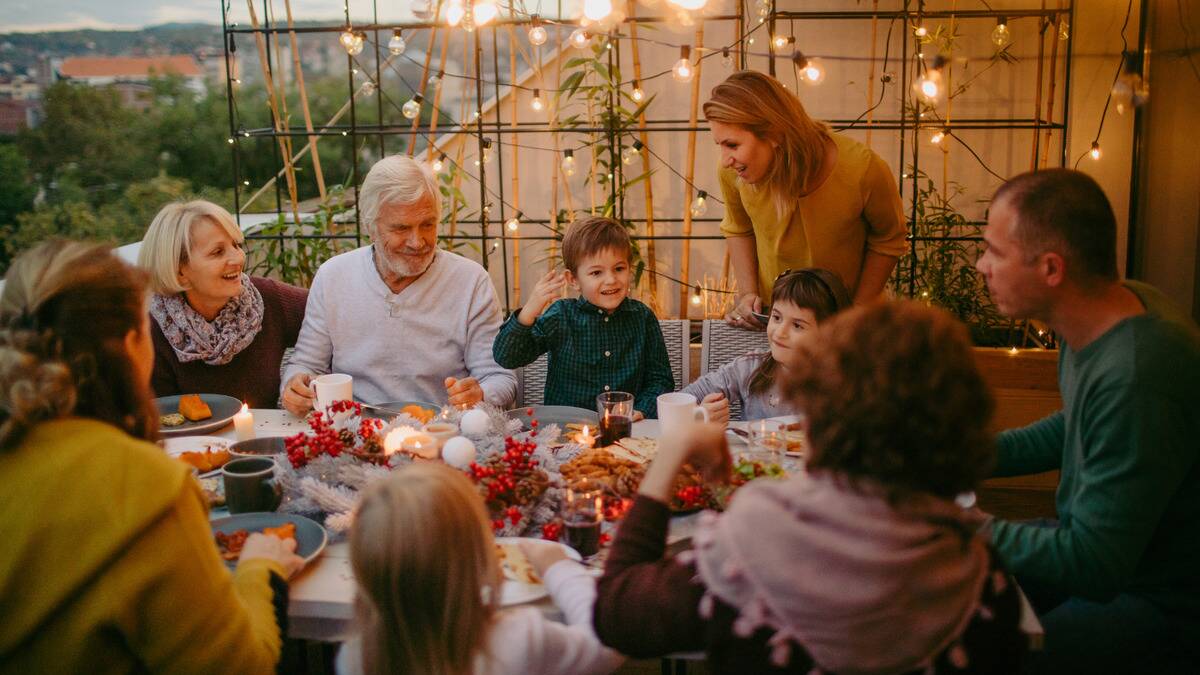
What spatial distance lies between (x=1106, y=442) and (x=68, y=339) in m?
1.49

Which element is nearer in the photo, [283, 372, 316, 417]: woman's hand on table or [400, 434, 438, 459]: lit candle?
[400, 434, 438, 459]: lit candle

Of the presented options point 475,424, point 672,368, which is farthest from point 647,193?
point 475,424

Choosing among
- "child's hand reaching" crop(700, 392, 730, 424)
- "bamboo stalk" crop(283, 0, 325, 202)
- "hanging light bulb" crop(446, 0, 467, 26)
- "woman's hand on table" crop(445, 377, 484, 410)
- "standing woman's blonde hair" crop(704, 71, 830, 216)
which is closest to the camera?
"child's hand reaching" crop(700, 392, 730, 424)

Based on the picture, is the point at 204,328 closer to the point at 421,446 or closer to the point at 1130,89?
the point at 421,446

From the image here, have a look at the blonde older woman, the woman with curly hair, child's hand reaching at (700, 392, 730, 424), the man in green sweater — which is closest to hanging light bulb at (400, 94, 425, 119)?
the blonde older woman

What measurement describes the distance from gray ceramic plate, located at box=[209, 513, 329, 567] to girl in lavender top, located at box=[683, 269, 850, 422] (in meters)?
0.95

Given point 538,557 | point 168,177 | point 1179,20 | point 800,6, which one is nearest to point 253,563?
point 538,557

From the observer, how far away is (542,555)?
1.48 metres

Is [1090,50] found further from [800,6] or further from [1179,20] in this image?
[800,6]

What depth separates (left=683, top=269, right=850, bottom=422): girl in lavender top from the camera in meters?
2.38

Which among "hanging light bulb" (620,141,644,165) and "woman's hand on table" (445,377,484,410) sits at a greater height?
"hanging light bulb" (620,141,644,165)

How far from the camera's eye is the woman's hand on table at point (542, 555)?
1469mm

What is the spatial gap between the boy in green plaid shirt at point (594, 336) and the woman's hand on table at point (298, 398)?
543mm

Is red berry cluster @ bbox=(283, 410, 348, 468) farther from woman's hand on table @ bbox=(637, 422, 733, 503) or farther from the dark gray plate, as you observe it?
woman's hand on table @ bbox=(637, 422, 733, 503)
